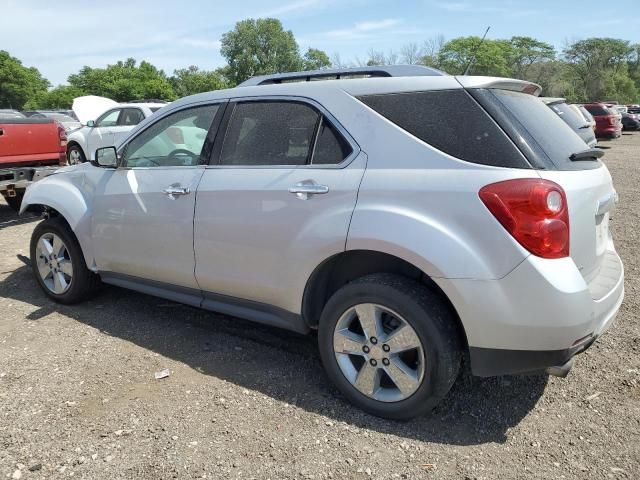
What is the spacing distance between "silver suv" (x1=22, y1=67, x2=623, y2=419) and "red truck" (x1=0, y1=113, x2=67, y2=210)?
4433 millimetres

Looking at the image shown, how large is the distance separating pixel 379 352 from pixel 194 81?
A: 84.7 meters

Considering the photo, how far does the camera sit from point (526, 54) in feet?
299

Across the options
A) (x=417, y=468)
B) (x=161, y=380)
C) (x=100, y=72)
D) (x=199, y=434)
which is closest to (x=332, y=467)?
(x=417, y=468)

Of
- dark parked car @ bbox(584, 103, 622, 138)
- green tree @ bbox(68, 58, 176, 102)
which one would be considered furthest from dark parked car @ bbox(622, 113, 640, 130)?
green tree @ bbox(68, 58, 176, 102)

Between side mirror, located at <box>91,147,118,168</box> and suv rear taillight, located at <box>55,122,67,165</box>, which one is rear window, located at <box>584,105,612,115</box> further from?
side mirror, located at <box>91,147,118,168</box>

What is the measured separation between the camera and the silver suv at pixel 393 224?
2.42 meters

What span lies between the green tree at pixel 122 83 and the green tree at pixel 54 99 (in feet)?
6.26

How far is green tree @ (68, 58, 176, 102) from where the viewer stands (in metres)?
70.4

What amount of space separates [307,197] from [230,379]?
125 centimetres

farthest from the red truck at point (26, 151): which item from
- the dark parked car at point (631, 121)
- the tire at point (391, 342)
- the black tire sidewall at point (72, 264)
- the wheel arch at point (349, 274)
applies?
the dark parked car at point (631, 121)

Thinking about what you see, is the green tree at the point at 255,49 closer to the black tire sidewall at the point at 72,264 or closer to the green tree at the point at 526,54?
the green tree at the point at 526,54

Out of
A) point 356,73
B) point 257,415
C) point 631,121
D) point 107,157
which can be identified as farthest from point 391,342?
point 631,121

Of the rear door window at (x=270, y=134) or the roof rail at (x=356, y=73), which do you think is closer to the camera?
the roof rail at (x=356, y=73)

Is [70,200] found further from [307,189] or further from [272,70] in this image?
[272,70]
